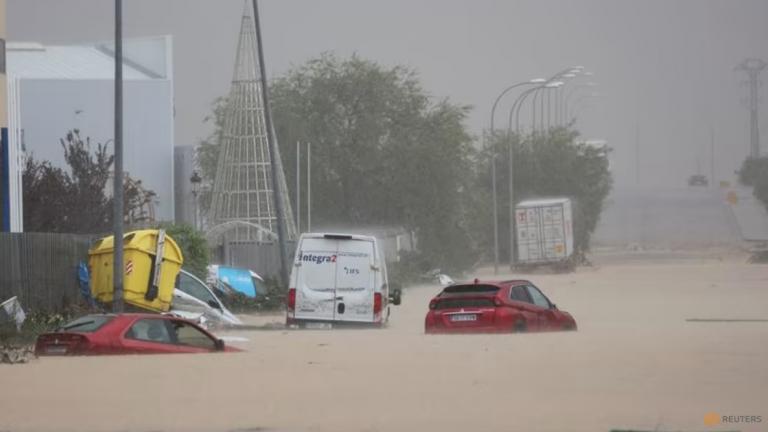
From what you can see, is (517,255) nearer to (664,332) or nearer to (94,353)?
(664,332)

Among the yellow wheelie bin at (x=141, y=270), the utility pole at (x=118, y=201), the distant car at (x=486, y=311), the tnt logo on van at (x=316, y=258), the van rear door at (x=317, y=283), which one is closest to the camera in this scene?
the distant car at (x=486, y=311)

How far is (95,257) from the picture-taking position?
104 feet

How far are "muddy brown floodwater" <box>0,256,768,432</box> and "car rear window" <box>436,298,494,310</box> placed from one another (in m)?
0.85

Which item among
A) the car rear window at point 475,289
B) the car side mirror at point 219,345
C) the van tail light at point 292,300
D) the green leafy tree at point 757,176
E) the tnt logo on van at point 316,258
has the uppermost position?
the green leafy tree at point 757,176

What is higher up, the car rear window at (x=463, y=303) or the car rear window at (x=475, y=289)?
the car rear window at (x=475, y=289)

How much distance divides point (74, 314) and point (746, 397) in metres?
16.6

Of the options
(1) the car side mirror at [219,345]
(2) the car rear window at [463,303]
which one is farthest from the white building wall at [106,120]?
(1) the car side mirror at [219,345]

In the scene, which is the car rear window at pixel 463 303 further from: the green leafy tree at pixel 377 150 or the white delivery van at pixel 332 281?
the green leafy tree at pixel 377 150

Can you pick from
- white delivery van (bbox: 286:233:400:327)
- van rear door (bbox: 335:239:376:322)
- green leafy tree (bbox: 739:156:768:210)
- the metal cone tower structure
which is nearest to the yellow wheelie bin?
white delivery van (bbox: 286:233:400:327)

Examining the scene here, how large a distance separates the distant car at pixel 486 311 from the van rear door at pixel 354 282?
294cm

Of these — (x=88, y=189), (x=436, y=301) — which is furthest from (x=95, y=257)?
(x=88, y=189)

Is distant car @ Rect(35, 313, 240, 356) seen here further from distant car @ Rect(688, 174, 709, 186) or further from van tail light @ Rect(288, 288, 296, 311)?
distant car @ Rect(688, 174, 709, 186)

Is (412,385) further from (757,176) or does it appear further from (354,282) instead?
(757,176)

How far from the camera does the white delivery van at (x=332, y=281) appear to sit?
104ft
